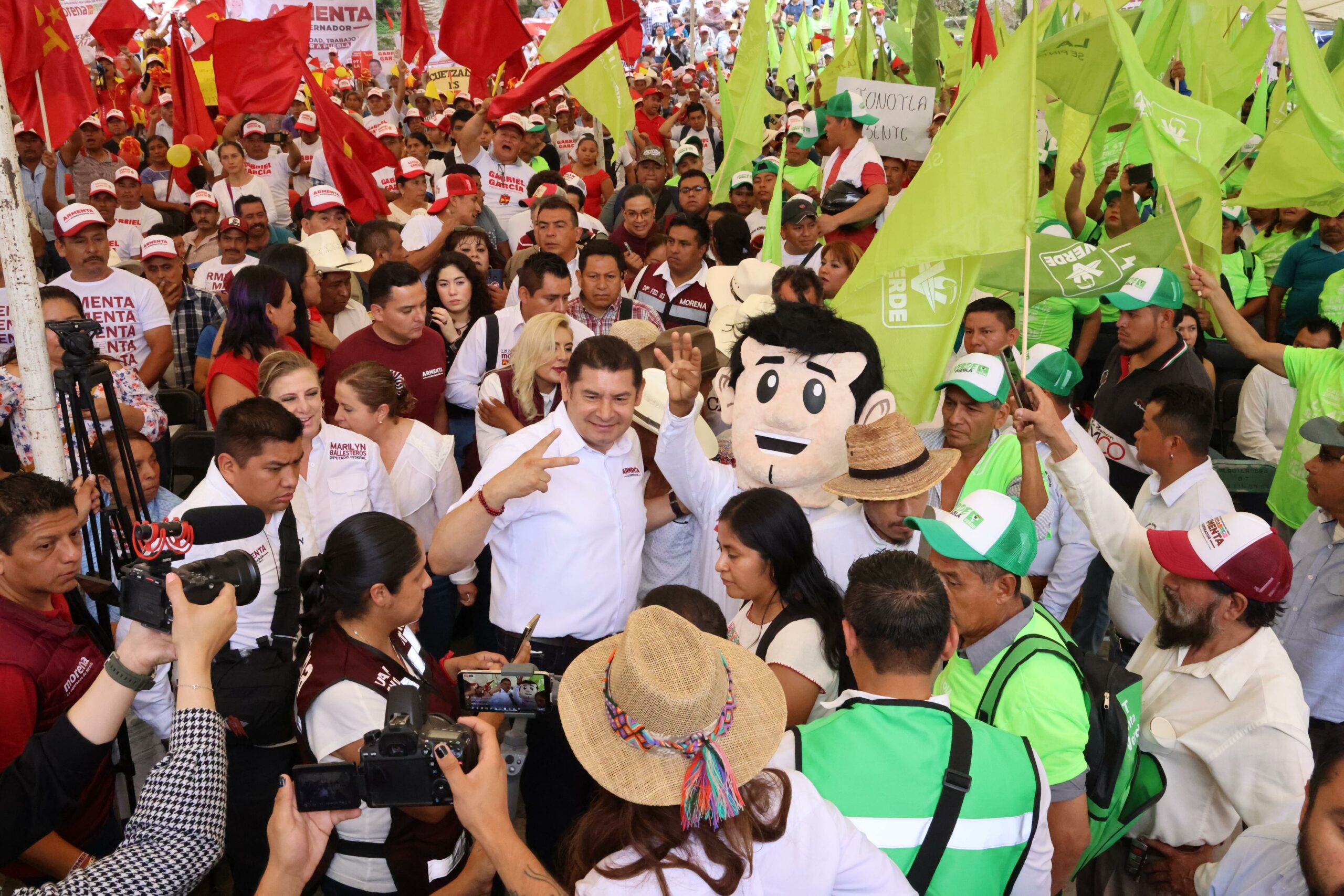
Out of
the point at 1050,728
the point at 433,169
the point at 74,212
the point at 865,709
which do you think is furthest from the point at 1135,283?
the point at 433,169

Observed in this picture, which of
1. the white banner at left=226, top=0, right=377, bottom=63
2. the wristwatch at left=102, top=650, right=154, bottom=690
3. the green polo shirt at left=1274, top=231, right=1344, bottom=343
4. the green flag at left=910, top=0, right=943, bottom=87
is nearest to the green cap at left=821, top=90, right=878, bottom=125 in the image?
the green flag at left=910, top=0, right=943, bottom=87

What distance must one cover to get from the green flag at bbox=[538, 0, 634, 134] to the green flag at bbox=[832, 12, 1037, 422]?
11.2 ft

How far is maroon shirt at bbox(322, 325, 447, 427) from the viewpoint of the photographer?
4.88 m

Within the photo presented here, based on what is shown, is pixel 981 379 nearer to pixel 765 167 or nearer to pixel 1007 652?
pixel 1007 652

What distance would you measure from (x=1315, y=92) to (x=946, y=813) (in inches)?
157

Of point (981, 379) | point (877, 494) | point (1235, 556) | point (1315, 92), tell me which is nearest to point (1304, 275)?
point (1315, 92)

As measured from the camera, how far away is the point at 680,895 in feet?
5.62

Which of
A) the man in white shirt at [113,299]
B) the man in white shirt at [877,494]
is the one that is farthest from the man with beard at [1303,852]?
the man in white shirt at [113,299]

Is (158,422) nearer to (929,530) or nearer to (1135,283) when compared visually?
(929,530)

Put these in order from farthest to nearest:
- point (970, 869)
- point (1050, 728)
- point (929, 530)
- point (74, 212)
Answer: point (74, 212)
point (929, 530)
point (1050, 728)
point (970, 869)

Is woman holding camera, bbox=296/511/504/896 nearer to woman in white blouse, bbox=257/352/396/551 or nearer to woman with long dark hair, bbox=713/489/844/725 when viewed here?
woman with long dark hair, bbox=713/489/844/725

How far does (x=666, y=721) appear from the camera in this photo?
5.74 feet

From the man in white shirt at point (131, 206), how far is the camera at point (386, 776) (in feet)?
25.9

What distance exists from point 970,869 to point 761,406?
1.92 m
